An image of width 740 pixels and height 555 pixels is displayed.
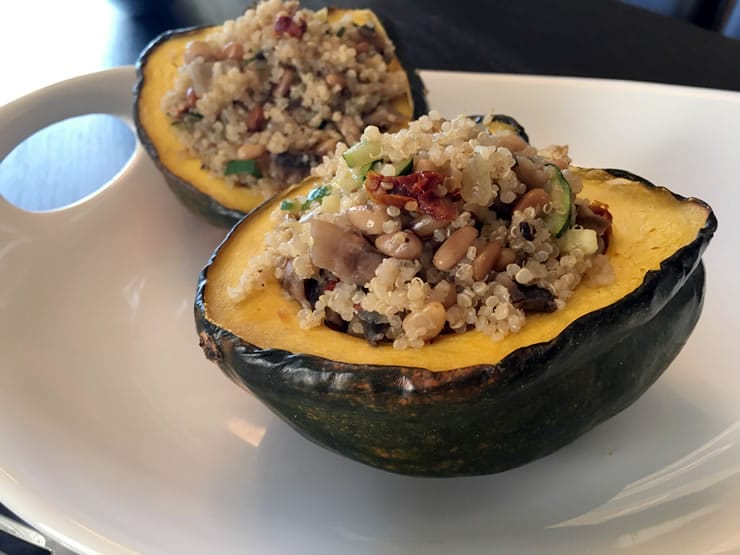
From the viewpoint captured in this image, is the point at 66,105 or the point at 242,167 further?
the point at 66,105

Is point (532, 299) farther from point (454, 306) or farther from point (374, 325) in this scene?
point (374, 325)

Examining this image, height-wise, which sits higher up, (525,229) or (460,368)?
(525,229)

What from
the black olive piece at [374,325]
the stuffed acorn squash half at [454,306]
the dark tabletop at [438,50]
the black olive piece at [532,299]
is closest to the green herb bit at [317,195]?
the stuffed acorn squash half at [454,306]

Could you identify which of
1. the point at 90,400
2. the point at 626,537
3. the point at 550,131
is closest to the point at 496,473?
the point at 626,537

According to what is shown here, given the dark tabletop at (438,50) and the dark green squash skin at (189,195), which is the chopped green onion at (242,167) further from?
the dark tabletop at (438,50)

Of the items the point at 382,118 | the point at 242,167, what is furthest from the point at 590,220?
the point at 242,167

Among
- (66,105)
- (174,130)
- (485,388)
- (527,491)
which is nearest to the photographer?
(485,388)

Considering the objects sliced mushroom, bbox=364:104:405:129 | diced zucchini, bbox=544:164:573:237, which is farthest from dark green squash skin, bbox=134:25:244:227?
diced zucchini, bbox=544:164:573:237

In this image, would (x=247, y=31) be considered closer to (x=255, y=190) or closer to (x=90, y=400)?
(x=255, y=190)
